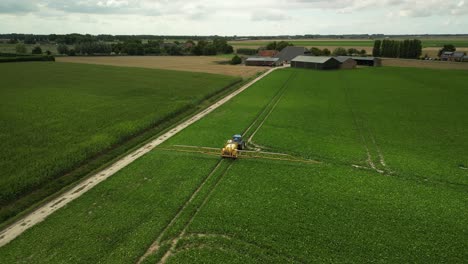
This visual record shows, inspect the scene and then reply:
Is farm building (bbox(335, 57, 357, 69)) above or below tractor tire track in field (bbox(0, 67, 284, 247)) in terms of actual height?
above

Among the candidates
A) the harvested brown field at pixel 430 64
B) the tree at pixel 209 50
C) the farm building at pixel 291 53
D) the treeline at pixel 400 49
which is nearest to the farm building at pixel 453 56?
the treeline at pixel 400 49

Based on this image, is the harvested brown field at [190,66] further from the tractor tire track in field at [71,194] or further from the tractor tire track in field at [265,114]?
the tractor tire track in field at [71,194]

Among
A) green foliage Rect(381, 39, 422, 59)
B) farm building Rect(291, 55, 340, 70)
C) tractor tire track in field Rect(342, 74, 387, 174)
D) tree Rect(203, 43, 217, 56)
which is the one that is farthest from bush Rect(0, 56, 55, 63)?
green foliage Rect(381, 39, 422, 59)

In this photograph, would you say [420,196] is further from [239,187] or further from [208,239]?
[208,239]

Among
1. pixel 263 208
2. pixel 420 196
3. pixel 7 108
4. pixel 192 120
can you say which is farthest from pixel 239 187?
pixel 7 108

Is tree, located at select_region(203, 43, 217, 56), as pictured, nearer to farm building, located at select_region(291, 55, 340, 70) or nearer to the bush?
farm building, located at select_region(291, 55, 340, 70)

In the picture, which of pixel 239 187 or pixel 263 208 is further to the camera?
pixel 239 187
